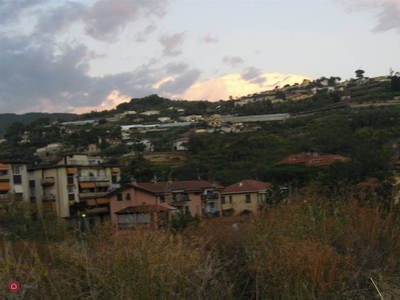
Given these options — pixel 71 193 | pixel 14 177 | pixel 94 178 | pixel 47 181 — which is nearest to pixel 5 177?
pixel 14 177

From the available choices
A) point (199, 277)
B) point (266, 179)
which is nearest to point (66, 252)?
point (199, 277)

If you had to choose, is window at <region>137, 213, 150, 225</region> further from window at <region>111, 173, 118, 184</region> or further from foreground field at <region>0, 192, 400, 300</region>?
window at <region>111, 173, 118, 184</region>

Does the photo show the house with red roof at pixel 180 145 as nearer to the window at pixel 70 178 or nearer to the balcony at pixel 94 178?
the balcony at pixel 94 178

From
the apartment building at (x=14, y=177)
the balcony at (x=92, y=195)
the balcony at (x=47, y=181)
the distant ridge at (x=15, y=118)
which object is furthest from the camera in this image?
the distant ridge at (x=15, y=118)

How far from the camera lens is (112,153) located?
178 feet

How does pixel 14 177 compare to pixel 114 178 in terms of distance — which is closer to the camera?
pixel 14 177

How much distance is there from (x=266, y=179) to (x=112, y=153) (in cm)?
2877

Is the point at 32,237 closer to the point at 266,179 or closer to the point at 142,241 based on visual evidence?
the point at 142,241

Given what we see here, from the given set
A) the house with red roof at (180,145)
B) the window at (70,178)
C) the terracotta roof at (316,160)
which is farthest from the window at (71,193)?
the house with red roof at (180,145)

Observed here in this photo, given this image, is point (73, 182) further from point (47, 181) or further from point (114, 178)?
point (114, 178)

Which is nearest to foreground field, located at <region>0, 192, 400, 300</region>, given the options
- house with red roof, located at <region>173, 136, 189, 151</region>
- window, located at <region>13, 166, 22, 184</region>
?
window, located at <region>13, 166, 22, 184</region>

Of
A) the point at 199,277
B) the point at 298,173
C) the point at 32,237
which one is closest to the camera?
the point at 199,277

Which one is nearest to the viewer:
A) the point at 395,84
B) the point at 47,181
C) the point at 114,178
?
the point at 47,181

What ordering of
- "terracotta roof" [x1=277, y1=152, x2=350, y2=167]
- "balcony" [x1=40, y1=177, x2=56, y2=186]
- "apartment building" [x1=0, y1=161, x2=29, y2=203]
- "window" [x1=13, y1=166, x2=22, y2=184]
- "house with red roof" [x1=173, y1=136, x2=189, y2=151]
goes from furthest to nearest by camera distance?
"house with red roof" [x1=173, y1=136, x2=189, y2=151], "balcony" [x1=40, y1=177, x2=56, y2=186], "window" [x1=13, y1=166, x2=22, y2=184], "apartment building" [x1=0, y1=161, x2=29, y2=203], "terracotta roof" [x1=277, y1=152, x2=350, y2=167]
